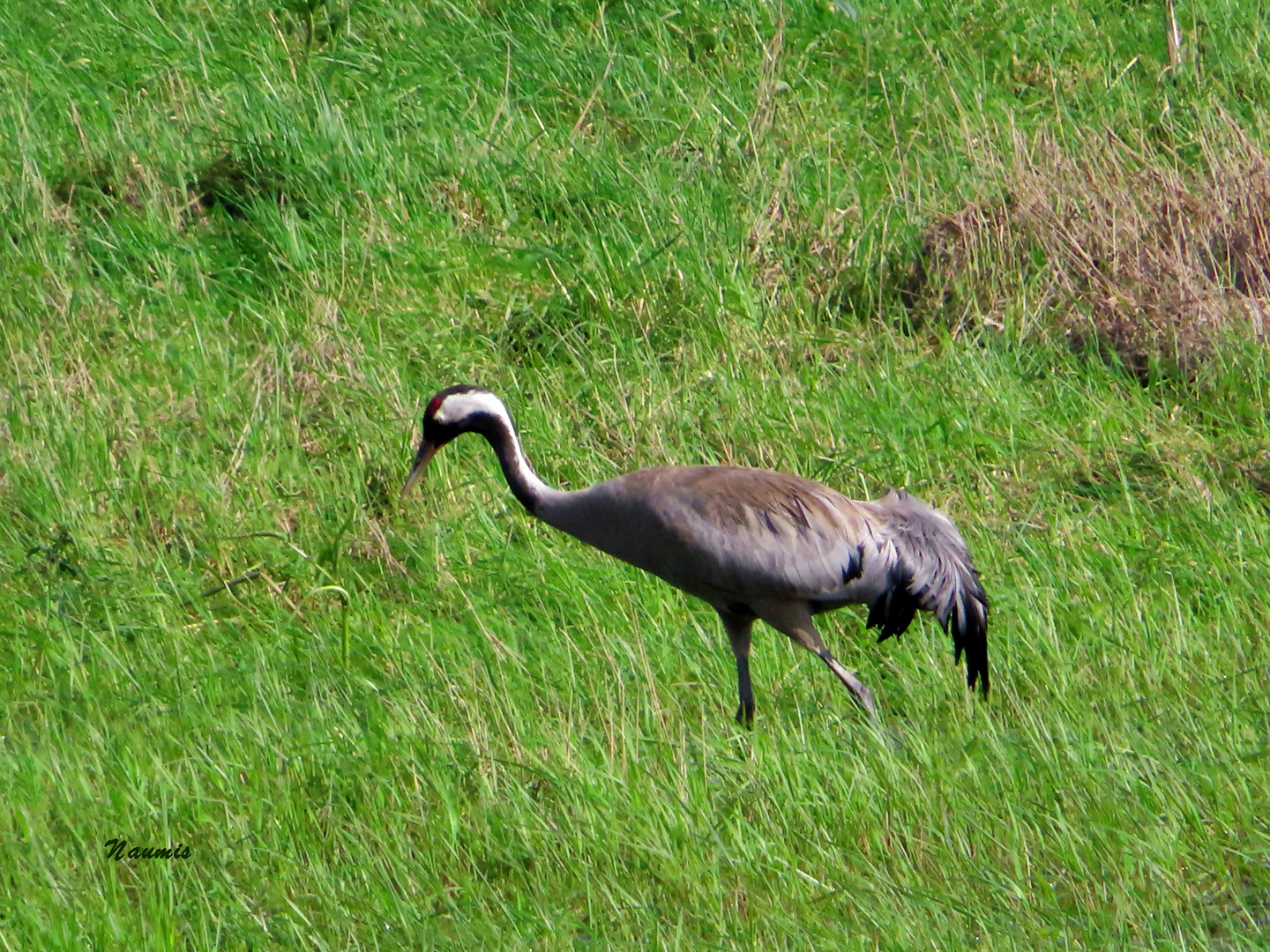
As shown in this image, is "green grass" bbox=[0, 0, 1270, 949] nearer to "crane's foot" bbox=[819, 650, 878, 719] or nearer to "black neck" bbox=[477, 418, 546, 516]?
"crane's foot" bbox=[819, 650, 878, 719]

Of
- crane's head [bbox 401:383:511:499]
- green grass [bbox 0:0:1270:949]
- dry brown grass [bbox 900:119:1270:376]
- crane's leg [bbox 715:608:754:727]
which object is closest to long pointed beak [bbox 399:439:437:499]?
crane's head [bbox 401:383:511:499]

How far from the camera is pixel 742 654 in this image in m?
5.32

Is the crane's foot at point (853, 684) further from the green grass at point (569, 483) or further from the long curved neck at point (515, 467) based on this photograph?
the long curved neck at point (515, 467)

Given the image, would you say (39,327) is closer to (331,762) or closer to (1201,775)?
(331,762)

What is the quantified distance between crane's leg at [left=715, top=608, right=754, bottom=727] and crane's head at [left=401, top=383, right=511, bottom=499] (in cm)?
100

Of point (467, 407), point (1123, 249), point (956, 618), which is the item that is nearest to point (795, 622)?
point (956, 618)

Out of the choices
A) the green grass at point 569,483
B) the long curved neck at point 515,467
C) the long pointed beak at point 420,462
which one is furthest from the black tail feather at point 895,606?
the long pointed beak at point 420,462

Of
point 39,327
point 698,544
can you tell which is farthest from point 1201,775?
point 39,327

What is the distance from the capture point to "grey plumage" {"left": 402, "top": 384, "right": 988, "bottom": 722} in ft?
17.2

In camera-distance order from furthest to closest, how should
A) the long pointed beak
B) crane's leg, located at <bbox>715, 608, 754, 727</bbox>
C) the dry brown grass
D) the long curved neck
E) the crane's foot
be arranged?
the dry brown grass, the long pointed beak, the long curved neck, crane's leg, located at <bbox>715, 608, 754, 727</bbox>, the crane's foot

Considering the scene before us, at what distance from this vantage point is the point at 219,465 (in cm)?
653

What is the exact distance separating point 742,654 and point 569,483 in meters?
1.46

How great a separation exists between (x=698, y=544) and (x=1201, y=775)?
1.71 meters

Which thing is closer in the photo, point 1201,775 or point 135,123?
point 1201,775
